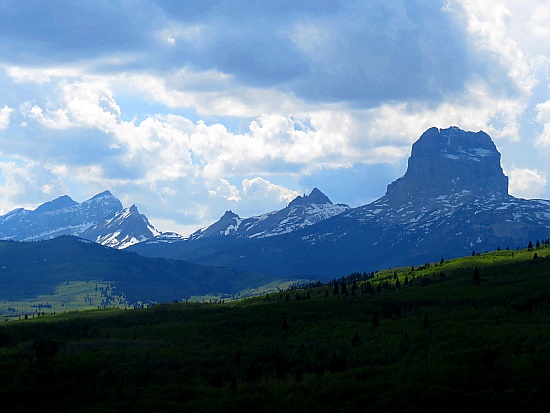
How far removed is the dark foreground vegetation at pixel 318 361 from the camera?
80.9 meters

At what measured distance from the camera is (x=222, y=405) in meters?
84.6

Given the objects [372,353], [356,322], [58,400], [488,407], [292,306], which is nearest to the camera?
[488,407]

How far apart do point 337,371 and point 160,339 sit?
6139 centimetres

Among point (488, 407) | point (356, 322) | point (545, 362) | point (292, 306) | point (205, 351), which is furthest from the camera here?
point (292, 306)

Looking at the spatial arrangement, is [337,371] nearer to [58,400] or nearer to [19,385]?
[58,400]

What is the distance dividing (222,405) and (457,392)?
26.1m

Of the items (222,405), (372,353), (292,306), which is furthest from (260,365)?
(292,306)

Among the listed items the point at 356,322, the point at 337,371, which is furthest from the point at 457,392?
the point at 356,322

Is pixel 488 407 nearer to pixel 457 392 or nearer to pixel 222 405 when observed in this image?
pixel 457 392

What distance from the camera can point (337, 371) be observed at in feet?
326

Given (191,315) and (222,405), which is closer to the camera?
(222,405)

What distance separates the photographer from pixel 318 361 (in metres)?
111

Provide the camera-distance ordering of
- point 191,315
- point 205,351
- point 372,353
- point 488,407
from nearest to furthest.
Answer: point 488,407 → point 372,353 → point 205,351 → point 191,315

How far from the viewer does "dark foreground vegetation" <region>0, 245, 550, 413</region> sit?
265ft
